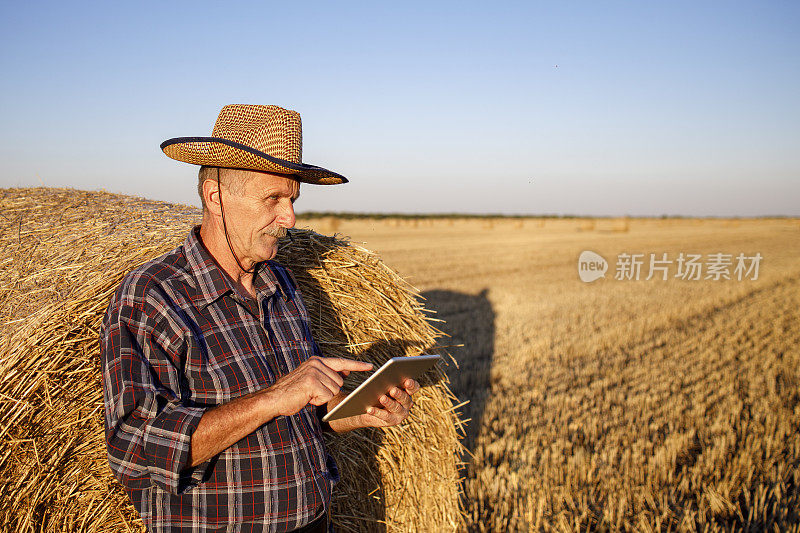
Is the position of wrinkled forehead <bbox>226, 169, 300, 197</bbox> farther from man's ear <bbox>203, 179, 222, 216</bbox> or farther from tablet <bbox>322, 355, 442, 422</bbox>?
tablet <bbox>322, 355, 442, 422</bbox>

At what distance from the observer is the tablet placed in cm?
190

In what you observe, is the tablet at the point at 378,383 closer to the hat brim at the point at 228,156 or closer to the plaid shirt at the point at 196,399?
the plaid shirt at the point at 196,399

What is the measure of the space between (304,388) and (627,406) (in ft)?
15.9

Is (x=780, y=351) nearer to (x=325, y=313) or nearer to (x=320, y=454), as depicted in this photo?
(x=325, y=313)

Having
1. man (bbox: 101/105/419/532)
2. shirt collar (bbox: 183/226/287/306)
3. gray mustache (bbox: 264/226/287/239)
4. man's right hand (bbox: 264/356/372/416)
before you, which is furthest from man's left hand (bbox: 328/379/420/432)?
gray mustache (bbox: 264/226/287/239)

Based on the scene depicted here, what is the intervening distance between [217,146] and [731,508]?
3.91 metres

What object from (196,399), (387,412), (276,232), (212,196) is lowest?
(387,412)

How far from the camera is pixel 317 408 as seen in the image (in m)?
2.44

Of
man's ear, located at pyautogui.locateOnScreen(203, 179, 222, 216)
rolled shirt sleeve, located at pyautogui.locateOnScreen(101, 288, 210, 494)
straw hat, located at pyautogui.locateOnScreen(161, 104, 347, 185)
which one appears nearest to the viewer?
rolled shirt sleeve, located at pyautogui.locateOnScreen(101, 288, 210, 494)

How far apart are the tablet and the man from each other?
0.07m

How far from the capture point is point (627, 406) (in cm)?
579

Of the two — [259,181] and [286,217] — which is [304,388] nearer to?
[286,217]

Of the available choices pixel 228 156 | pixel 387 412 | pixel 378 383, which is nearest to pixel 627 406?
pixel 387 412

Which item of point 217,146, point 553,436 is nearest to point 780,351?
point 553,436
